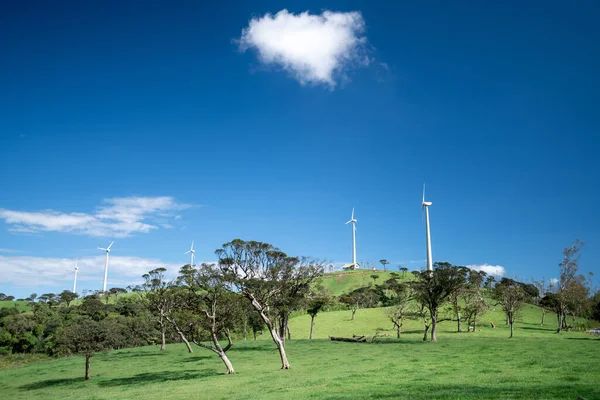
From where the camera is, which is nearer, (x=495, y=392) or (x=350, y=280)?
(x=495, y=392)

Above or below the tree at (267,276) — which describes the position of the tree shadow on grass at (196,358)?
below

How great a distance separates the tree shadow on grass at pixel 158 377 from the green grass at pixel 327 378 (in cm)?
14

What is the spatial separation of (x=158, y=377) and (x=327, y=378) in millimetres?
22480

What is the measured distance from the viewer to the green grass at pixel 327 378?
71.6 feet

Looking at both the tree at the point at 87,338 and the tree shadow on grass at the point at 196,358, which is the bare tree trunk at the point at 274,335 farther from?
the tree at the point at 87,338

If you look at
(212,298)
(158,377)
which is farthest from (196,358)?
(212,298)

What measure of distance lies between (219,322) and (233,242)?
30.1 feet

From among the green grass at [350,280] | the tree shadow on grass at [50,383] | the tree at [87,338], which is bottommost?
the tree shadow on grass at [50,383]

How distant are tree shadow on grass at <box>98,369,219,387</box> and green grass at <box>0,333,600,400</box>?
0.44ft

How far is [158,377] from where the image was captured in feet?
147

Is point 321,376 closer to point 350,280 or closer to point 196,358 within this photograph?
point 196,358

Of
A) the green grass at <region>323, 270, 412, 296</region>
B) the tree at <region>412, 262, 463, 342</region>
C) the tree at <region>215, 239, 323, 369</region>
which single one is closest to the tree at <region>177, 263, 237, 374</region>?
the tree at <region>215, 239, 323, 369</region>

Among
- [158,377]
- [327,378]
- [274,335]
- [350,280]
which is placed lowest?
[158,377]

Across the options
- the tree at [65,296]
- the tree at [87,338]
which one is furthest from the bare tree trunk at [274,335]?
the tree at [65,296]
